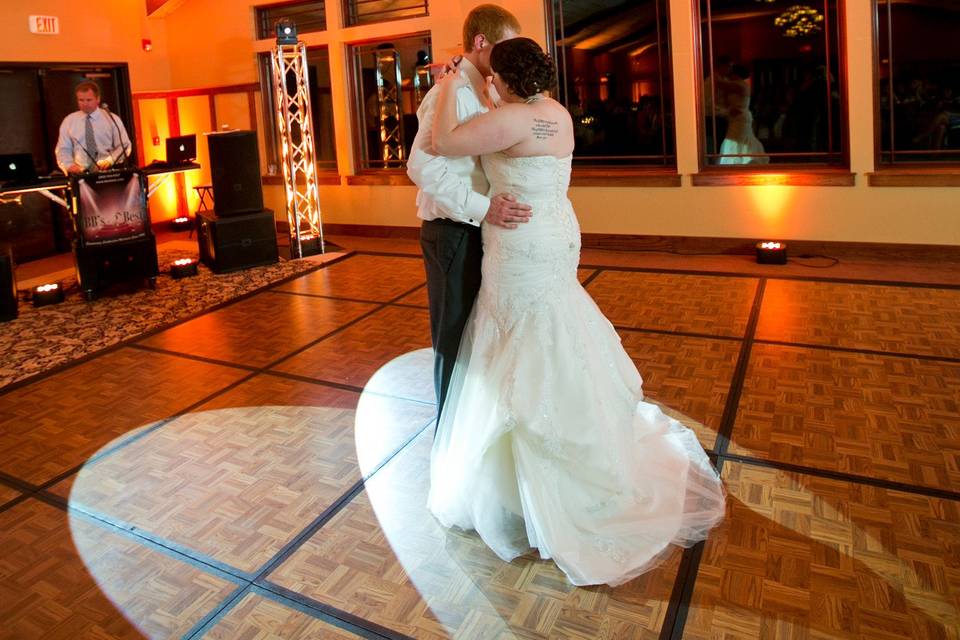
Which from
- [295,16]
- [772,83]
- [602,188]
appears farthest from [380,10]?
[772,83]

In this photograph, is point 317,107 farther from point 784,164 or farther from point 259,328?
point 784,164

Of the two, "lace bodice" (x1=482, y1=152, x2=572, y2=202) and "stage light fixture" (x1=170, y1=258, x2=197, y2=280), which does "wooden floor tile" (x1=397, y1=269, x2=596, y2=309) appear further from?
"lace bodice" (x1=482, y1=152, x2=572, y2=202)

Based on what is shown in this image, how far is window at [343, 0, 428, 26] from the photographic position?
7.54 m

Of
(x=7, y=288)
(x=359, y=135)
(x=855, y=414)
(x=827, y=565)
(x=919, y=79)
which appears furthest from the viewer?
(x=359, y=135)

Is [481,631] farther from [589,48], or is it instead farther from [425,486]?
[589,48]

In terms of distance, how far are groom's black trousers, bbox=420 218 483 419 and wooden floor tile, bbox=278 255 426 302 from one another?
2872mm

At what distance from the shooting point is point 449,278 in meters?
2.57

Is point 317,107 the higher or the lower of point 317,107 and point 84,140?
the higher

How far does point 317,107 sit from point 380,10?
125cm

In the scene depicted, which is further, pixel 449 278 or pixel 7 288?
pixel 7 288

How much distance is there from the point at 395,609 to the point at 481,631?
10.2 inches

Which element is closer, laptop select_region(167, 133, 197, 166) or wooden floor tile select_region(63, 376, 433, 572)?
wooden floor tile select_region(63, 376, 433, 572)

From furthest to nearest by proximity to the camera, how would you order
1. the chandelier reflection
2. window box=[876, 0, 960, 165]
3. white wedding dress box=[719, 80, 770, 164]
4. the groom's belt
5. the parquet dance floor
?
white wedding dress box=[719, 80, 770, 164] < the chandelier reflection < window box=[876, 0, 960, 165] < the groom's belt < the parquet dance floor

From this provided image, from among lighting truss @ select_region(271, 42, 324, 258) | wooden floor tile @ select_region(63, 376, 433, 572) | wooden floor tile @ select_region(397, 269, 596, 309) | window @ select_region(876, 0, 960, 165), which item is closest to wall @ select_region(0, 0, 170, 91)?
lighting truss @ select_region(271, 42, 324, 258)
